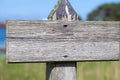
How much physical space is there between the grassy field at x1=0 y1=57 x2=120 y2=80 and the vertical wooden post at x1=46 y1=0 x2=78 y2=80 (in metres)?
2.64

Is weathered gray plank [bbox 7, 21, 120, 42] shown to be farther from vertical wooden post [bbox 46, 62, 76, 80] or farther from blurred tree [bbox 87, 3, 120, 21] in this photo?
blurred tree [bbox 87, 3, 120, 21]

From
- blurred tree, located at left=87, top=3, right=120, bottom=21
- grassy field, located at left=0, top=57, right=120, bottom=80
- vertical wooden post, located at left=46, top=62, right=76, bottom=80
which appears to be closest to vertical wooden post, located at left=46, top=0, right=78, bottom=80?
vertical wooden post, located at left=46, top=62, right=76, bottom=80

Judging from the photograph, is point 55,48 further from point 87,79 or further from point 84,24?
point 87,79

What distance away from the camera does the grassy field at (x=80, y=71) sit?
483 cm

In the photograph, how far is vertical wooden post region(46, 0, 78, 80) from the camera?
2012 millimetres

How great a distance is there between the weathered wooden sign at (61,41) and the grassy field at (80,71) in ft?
8.71

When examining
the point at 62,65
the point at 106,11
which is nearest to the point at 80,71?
the point at 62,65

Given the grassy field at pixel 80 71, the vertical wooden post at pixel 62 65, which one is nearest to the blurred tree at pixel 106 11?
the grassy field at pixel 80 71

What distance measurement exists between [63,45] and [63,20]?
4.3 inches

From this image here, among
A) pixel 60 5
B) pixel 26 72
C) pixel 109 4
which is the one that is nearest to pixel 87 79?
pixel 26 72

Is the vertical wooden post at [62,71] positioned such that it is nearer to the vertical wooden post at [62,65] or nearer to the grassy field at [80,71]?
the vertical wooden post at [62,65]

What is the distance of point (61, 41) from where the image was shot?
6.49ft

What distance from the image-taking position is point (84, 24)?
2.01 meters

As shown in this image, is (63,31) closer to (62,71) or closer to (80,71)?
(62,71)
